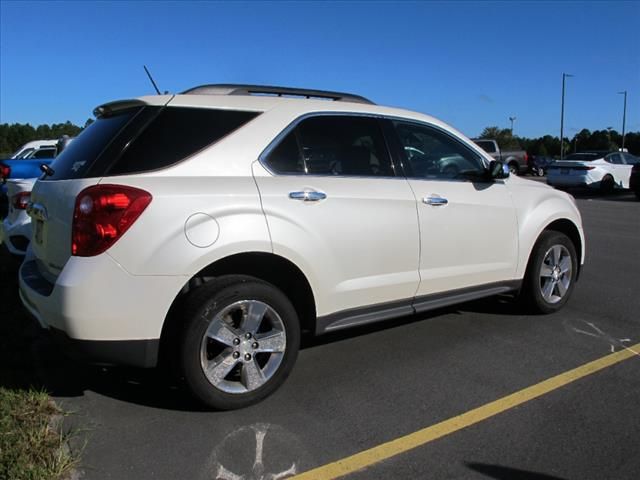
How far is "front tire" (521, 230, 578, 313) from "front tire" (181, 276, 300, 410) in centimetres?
246

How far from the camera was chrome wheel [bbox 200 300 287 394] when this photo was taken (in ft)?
10.7

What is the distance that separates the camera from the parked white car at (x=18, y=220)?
5500 millimetres

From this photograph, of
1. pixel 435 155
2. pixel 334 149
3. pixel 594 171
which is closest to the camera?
pixel 334 149

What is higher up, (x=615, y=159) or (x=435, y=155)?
(x=435, y=155)

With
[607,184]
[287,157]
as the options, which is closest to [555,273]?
[287,157]

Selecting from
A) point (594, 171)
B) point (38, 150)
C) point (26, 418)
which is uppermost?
point (38, 150)

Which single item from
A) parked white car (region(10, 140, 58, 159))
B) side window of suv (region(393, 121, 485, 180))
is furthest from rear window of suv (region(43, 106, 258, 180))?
parked white car (region(10, 140, 58, 159))

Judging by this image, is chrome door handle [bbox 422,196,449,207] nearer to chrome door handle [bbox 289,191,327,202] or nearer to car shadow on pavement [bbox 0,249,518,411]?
chrome door handle [bbox 289,191,327,202]

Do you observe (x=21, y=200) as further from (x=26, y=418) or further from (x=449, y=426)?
(x=449, y=426)

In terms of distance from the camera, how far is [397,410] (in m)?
3.43

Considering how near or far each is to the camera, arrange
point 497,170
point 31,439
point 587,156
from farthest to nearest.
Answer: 1. point 587,156
2. point 497,170
3. point 31,439

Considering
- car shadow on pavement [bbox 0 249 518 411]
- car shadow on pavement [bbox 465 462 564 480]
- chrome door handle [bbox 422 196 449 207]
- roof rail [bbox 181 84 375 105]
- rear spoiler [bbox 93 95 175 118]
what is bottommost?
car shadow on pavement [bbox 465 462 564 480]

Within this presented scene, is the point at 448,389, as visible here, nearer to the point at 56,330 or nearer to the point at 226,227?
the point at 226,227

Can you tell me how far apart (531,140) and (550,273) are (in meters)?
117
